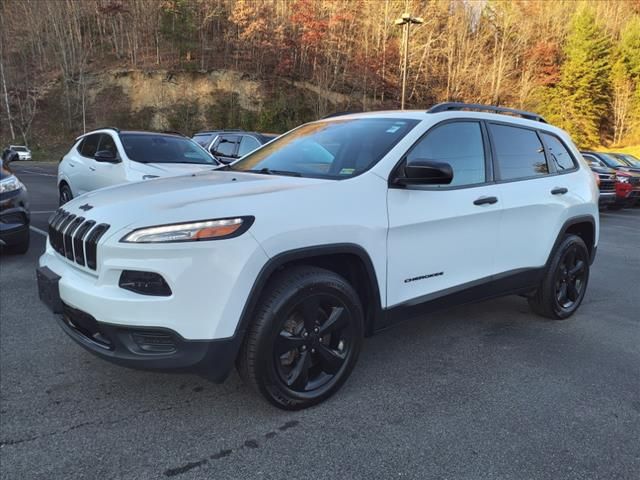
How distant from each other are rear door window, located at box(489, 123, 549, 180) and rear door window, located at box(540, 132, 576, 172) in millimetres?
156

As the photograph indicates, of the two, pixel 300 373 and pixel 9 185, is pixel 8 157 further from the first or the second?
pixel 300 373

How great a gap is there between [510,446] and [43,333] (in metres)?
3.41

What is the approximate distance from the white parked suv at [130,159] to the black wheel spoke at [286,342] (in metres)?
4.60

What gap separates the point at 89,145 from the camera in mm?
8812

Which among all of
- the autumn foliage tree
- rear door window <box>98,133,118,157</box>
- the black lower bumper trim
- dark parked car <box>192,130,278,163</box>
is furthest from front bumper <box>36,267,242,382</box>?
the autumn foliage tree

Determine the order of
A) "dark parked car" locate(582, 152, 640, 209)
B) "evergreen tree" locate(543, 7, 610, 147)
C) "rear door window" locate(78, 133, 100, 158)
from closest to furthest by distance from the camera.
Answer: "rear door window" locate(78, 133, 100, 158) < "dark parked car" locate(582, 152, 640, 209) < "evergreen tree" locate(543, 7, 610, 147)

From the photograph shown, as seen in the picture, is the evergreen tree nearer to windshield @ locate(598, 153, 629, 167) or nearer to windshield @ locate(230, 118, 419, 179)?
windshield @ locate(598, 153, 629, 167)

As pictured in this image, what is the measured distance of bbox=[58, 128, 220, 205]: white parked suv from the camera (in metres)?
7.12

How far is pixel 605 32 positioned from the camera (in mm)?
50438

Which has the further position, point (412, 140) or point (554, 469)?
point (412, 140)

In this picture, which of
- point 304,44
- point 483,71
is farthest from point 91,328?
point 483,71

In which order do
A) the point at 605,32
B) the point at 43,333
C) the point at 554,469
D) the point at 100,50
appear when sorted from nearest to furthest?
the point at 554,469 < the point at 43,333 < the point at 100,50 < the point at 605,32

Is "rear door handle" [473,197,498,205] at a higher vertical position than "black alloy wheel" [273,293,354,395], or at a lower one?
higher

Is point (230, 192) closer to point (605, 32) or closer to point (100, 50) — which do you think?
point (100, 50)
